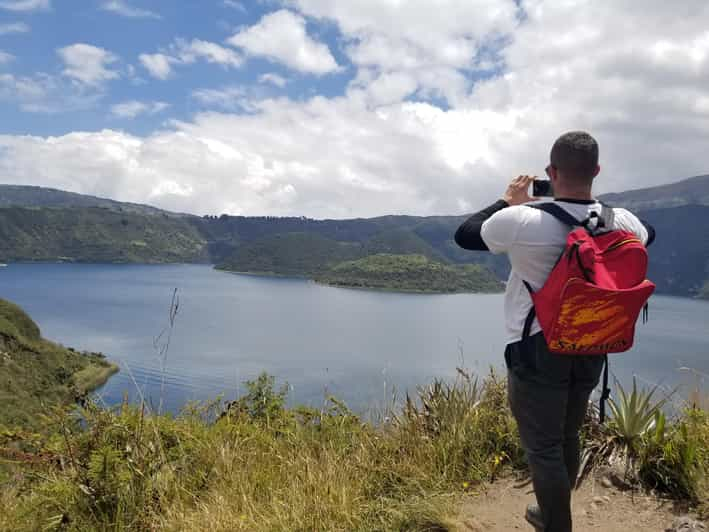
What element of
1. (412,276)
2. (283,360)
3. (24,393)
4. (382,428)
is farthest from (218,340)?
(412,276)

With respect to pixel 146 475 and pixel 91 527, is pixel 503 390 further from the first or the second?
pixel 91 527

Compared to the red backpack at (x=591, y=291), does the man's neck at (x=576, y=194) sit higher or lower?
higher

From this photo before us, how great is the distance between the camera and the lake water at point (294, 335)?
48656 mm

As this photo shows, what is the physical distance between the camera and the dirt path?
9.87 feet

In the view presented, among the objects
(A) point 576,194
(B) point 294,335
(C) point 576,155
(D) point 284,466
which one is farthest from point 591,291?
(B) point 294,335

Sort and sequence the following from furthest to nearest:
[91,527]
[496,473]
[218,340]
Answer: [218,340] → [496,473] → [91,527]

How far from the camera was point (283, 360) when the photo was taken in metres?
60.5

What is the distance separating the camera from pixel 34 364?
59844mm

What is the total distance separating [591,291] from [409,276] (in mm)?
172730

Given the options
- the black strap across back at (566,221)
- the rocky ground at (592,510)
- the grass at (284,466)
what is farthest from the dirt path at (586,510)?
the black strap across back at (566,221)

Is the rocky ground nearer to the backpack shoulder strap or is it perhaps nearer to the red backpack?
the red backpack

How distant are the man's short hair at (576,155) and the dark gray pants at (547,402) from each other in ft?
2.22

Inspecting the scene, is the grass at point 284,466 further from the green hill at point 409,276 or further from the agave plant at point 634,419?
the green hill at point 409,276

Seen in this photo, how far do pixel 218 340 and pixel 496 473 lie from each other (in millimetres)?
73140
